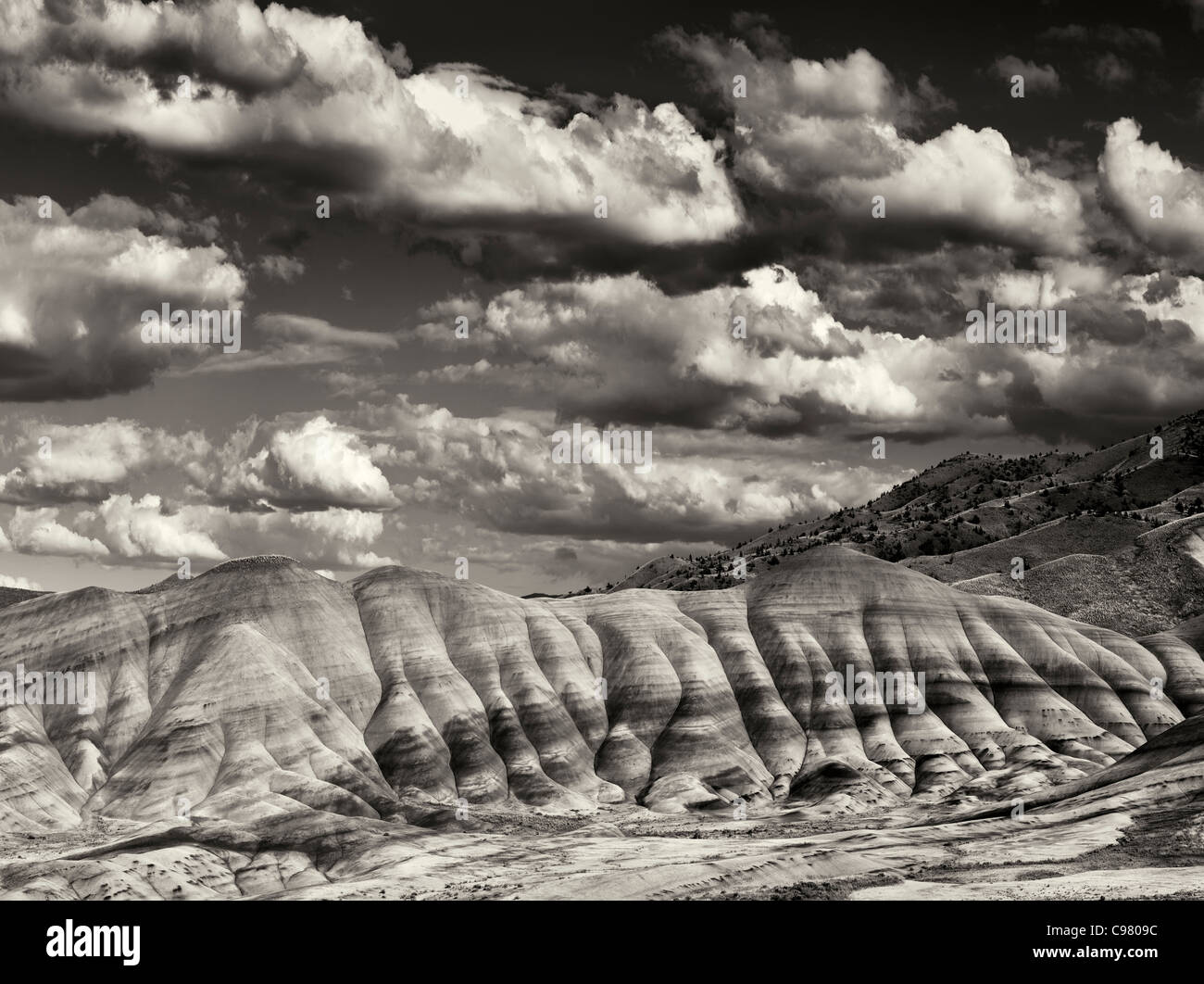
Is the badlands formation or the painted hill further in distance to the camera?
the painted hill

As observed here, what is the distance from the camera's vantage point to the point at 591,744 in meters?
146

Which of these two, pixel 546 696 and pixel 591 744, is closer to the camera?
pixel 591 744

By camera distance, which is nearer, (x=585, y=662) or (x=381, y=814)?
(x=381, y=814)

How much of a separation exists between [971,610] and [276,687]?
86.6 m

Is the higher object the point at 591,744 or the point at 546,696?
the point at 546,696

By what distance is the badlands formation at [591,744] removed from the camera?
88250 millimetres

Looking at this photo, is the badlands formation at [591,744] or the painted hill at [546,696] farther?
the painted hill at [546,696]

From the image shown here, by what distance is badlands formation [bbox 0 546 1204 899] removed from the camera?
88.2 metres

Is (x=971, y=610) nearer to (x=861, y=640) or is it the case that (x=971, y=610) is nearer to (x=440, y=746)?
(x=861, y=640)
